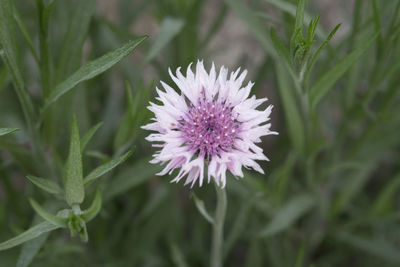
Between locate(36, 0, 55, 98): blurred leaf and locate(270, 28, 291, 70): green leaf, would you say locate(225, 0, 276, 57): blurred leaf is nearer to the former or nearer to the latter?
locate(270, 28, 291, 70): green leaf

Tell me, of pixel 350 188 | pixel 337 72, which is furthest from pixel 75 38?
pixel 350 188

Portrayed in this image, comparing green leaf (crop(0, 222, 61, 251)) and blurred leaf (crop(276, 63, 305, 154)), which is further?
blurred leaf (crop(276, 63, 305, 154))

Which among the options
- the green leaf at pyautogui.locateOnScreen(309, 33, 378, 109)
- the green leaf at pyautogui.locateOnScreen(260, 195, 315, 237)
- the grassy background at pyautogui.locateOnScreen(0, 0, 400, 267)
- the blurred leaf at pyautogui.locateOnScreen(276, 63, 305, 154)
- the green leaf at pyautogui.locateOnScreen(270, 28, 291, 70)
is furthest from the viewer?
the green leaf at pyautogui.locateOnScreen(260, 195, 315, 237)

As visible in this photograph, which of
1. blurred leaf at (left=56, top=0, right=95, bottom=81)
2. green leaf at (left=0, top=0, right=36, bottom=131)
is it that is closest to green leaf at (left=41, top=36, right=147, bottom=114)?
green leaf at (left=0, top=0, right=36, bottom=131)

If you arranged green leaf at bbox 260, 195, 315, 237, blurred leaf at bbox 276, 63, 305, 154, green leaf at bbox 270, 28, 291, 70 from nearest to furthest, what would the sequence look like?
green leaf at bbox 270, 28, 291, 70
blurred leaf at bbox 276, 63, 305, 154
green leaf at bbox 260, 195, 315, 237

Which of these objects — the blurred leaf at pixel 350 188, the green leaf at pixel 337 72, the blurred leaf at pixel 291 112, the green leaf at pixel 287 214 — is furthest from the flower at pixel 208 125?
the blurred leaf at pixel 350 188

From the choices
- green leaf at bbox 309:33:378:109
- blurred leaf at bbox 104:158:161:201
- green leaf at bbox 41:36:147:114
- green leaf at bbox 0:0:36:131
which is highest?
green leaf at bbox 0:0:36:131

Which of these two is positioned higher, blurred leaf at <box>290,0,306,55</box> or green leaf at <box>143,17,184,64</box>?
green leaf at <box>143,17,184,64</box>
